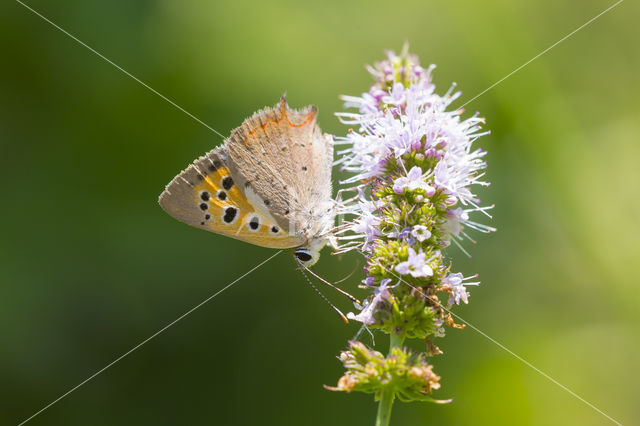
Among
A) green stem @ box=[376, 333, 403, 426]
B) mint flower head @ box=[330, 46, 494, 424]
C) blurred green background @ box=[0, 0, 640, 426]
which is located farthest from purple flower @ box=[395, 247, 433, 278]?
blurred green background @ box=[0, 0, 640, 426]

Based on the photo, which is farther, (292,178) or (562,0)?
(562,0)

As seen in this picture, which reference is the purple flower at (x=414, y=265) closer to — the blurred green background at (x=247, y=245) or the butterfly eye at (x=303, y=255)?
the butterfly eye at (x=303, y=255)

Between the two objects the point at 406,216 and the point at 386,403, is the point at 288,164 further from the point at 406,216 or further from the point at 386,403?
the point at 386,403

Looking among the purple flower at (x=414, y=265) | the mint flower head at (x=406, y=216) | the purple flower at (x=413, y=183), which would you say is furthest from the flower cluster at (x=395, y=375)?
the purple flower at (x=413, y=183)

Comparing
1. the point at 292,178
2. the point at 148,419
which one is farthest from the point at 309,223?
the point at 148,419

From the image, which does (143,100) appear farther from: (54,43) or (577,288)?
(577,288)

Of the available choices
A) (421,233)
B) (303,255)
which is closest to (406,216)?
(421,233)

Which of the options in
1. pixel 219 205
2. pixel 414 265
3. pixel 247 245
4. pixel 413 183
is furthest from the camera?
pixel 247 245
